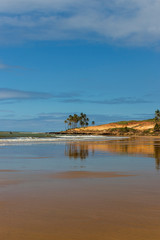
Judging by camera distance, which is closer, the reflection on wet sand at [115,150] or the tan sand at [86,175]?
the tan sand at [86,175]

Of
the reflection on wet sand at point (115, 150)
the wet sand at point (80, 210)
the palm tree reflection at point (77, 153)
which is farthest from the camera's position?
the reflection on wet sand at point (115, 150)

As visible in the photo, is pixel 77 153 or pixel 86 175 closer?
pixel 86 175

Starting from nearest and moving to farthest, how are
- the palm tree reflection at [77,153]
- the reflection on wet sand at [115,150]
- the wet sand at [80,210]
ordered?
1. the wet sand at [80,210]
2. the palm tree reflection at [77,153]
3. the reflection on wet sand at [115,150]

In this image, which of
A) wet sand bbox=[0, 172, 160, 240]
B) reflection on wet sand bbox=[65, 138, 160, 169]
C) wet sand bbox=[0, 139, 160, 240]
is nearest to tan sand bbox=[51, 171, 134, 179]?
wet sand bbox=[0, 139, 160, 240]

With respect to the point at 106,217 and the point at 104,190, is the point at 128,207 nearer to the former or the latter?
the point at 106,217

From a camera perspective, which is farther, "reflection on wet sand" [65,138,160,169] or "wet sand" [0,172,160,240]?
"reflection on wet sand" [65,138,160,169]

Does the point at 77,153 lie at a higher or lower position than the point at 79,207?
higher

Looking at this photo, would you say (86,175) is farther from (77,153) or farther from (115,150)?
(115,150)

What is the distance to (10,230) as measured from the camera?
183 inches

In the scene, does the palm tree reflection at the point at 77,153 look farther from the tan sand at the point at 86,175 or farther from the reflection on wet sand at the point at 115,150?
the tan sand at the point at 86,175

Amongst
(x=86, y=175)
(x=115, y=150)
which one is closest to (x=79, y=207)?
(x=86, y=175)

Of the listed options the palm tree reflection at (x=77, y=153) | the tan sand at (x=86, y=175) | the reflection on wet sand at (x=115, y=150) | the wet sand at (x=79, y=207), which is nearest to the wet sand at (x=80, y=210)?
the wet sand at (x=79, y=207)

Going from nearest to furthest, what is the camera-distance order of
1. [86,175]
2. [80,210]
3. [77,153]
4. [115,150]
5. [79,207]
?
[80,210]
[79,207]
[86,175]
[77,153]
[115,150]

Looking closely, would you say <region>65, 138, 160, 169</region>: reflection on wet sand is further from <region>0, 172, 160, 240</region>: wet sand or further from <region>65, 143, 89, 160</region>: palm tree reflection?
<region>0, 172, 160, 240</region>: wet sand
